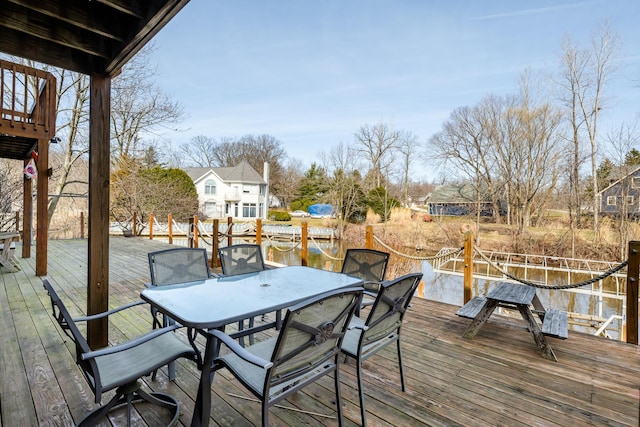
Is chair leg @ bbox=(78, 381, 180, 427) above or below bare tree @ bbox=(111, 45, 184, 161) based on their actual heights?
below

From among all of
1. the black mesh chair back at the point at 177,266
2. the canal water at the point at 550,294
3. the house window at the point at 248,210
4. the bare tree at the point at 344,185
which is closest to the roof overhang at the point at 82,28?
the black mesh chair back at the point at 177,266

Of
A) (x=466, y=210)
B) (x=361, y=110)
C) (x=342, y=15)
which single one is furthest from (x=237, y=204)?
(x=342, y=15)

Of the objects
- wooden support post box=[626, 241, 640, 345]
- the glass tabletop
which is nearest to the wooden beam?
the glass tabletop

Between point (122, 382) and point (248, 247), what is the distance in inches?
69.0

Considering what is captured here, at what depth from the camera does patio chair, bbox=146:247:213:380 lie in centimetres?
254

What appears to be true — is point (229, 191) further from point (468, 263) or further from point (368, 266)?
point (368, 266)

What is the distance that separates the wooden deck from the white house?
2348 centimetres

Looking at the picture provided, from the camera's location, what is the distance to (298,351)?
1.48 m

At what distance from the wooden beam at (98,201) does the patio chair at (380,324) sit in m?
2.16

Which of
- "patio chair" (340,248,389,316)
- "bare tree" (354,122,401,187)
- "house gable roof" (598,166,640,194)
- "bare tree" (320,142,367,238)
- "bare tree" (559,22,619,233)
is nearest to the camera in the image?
"patio chair" (340,248,389,316)

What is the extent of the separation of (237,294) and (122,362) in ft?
2.35

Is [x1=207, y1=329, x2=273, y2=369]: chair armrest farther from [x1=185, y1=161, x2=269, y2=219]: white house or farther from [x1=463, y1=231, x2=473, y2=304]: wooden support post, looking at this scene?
[x1=185, y1=161, x2=269, y2=219]: white house

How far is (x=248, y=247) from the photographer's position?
319 centimetres

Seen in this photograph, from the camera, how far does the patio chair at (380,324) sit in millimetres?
1823
